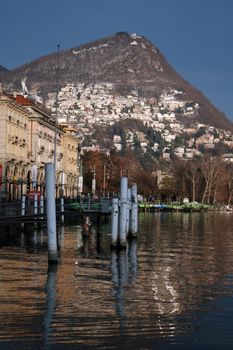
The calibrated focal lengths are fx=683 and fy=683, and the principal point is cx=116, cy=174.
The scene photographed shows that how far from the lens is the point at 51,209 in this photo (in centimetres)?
2608

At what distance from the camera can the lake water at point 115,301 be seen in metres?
14.6

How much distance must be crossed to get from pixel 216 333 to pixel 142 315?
2.27m

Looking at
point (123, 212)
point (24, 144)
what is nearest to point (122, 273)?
point (123, 212)

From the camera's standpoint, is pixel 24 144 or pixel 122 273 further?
pixel 24 144

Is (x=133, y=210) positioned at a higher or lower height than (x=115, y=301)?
higher

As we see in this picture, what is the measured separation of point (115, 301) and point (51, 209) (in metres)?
8.00

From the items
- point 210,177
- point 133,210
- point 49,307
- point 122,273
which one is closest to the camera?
point 49,307

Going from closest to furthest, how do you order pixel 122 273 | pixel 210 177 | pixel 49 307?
pixel 49 307, pixel 122 273, pixel 210 177

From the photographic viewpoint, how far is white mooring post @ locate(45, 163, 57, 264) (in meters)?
25.6

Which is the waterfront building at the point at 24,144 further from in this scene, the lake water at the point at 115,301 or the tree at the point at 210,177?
the tree at the point at 210,177

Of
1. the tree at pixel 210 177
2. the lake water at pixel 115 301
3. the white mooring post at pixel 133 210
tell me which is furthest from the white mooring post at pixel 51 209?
the tree at pixel 210 177

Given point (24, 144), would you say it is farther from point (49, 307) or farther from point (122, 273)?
point (49, 307)

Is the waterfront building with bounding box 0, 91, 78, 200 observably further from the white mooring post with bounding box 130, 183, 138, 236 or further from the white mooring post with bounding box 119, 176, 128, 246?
the white mooring post with bounding box 119, 176, 128, 246

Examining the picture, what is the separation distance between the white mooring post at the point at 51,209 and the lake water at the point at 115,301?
0.65 metres
